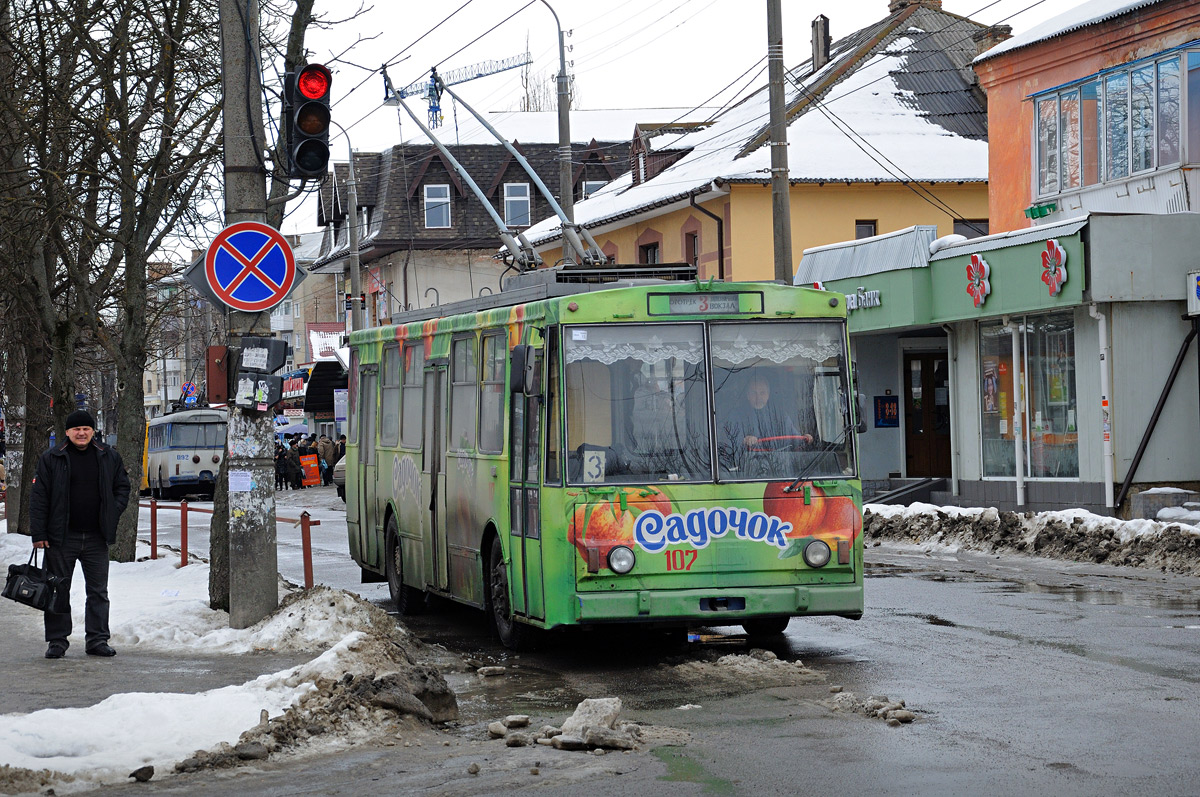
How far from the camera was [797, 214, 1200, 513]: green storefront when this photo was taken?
21.8 m

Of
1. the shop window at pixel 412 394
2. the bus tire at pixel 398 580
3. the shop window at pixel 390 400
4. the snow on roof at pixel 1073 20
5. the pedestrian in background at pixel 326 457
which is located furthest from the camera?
the pedestrian in background at pixel 326 457

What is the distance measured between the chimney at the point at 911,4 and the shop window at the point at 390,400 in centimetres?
3059

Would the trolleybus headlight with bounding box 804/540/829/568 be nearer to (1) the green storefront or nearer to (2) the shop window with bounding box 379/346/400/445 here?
(2) the shop window with bounding box 379/346/400/445

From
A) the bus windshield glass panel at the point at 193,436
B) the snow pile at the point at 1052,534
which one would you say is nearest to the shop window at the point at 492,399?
the snow pile at the point at 1052,534

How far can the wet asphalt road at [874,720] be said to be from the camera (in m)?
7.22

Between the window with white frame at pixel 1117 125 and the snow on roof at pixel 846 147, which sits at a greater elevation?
the snow on roof at pixel 846 147

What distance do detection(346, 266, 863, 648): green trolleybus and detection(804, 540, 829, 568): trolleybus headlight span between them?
10 millimetres

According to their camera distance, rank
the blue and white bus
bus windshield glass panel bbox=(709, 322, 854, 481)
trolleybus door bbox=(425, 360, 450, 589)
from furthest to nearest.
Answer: the blue and white bus → trolleybus door bbox=(425, 360, 450, 589) → bus windshield glass panel bbox=(709, 322, 854, 481)

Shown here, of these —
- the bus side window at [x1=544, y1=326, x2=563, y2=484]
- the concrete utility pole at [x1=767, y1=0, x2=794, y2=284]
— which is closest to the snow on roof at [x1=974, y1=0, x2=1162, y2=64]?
the concrete utility pole at [x1=767, y1=0, x2=794, y2=284]

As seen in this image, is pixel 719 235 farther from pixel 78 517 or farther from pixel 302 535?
pixel 78 517

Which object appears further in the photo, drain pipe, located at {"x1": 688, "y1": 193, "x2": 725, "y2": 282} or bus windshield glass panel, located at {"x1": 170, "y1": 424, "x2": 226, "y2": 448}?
bus windshield glass panel, located at {"x1": 170, "y1": 424, "x2": 226, "y2": 448}

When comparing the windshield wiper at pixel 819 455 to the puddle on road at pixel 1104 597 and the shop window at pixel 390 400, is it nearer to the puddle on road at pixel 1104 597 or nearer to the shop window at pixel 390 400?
the puddle on road at pixel 1104 597

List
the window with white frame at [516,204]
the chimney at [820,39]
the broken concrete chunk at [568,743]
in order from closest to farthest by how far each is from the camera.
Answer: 1. the broken concrete chunk at [568,743]
2. the chimney at [820,39]
3. the window with white frame at [516,204]

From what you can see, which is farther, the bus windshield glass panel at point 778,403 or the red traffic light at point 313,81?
the red traffic light at point 313,81
